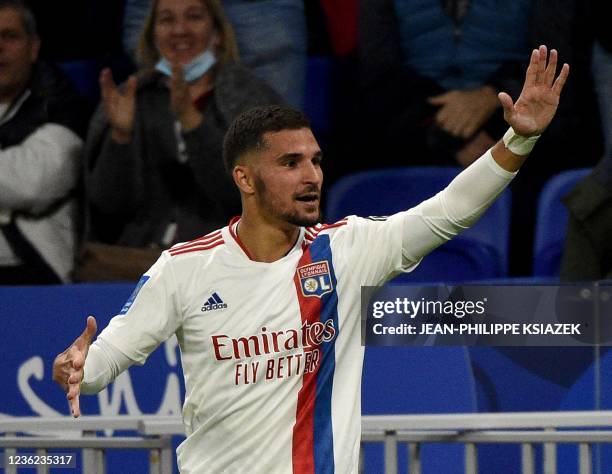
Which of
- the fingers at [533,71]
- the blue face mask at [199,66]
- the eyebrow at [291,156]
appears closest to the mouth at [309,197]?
the eyebrow at [291,156]

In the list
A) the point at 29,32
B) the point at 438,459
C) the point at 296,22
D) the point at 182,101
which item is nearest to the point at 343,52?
the point at 296,22

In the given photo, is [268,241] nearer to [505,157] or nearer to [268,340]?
[268,340]

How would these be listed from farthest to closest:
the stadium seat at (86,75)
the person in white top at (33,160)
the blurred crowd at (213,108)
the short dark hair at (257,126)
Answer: the stadium seat at (86,75), the person in white top at (33,160), the blurred crowd at (213,108), the short dark hair at (257,126)

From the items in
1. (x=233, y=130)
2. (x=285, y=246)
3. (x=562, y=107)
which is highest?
(x=562, y=107)

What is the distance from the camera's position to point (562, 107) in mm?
6258

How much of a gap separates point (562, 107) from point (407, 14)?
87 cm

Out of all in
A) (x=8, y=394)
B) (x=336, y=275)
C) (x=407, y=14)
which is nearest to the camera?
(x=336, y=275)

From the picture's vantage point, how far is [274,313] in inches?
152

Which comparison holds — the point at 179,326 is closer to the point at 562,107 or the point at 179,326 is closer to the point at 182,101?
the point at 182,101

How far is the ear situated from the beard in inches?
1.2

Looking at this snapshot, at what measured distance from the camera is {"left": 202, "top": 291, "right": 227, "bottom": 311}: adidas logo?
3.89m

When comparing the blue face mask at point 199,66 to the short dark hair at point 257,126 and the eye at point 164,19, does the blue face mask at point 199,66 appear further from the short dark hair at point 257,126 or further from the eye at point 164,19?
the short dark hair at point 257,126

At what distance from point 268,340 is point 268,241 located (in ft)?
1.02

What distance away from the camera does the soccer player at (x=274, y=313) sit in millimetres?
3801
